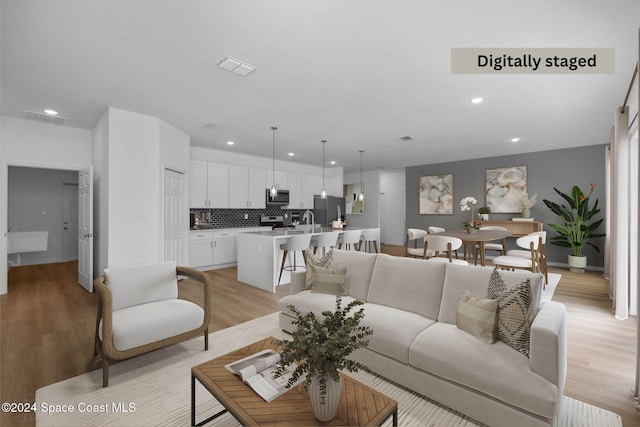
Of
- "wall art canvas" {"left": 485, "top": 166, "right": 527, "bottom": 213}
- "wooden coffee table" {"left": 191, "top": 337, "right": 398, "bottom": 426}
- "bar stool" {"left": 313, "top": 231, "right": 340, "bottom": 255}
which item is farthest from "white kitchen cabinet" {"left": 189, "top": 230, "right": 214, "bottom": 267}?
"wall art canvas" {"left": 485, "top": 166, "right": 527, "bottom": 213}

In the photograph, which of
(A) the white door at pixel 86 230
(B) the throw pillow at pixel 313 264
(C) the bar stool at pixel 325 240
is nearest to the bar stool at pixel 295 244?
(C) the bar stool at pixel 325 240

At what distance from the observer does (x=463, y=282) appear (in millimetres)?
2330

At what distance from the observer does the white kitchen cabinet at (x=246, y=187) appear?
6.91m

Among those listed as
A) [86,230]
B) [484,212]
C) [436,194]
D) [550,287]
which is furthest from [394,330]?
[436,194]

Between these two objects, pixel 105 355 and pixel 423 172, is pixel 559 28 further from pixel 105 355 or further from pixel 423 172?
pixel 423 172

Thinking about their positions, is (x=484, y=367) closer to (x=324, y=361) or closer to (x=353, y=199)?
(x=324, y=361)

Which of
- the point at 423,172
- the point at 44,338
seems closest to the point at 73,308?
the point at 44,338

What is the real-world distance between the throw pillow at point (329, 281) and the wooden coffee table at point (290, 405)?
135 cm

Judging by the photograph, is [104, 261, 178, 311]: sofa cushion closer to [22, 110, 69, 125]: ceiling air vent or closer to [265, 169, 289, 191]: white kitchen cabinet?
[22, 110, 69, 125]: ceiling air vent

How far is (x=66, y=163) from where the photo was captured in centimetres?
489

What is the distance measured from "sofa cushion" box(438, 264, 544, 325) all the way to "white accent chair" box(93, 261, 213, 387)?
202 cm

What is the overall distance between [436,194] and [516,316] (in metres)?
6.99

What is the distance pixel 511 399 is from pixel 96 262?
5609mm

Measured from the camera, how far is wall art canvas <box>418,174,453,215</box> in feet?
26.9
